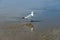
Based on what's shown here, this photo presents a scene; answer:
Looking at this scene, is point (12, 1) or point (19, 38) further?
point (12, 1)

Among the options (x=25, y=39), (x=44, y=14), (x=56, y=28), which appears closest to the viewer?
(x=25, y=39)

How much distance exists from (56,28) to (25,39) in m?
1.53

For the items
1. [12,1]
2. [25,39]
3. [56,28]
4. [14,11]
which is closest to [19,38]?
[25,39]

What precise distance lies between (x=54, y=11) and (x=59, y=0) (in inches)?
87.8

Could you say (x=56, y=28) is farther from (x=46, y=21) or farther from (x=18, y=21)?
(x=18, y=21)

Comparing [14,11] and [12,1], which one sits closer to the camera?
[14,11]

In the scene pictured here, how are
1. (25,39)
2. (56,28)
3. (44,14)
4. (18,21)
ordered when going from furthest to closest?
(44,14) → (18,21) → (56,28) → (25,39)

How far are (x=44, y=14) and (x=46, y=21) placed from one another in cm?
84

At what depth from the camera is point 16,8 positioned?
28.7 ft

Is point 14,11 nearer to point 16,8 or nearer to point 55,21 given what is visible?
point 16,8

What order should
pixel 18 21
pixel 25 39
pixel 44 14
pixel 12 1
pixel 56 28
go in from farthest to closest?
pixel 12 1 < pixel 44 14 < pixel 18 21 < pixel 56 28 < pixel 25 39

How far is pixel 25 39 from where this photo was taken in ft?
15.8

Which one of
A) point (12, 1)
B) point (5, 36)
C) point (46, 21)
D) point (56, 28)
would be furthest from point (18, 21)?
point (12, 1)

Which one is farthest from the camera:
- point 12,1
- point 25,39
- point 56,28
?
point 12,1
